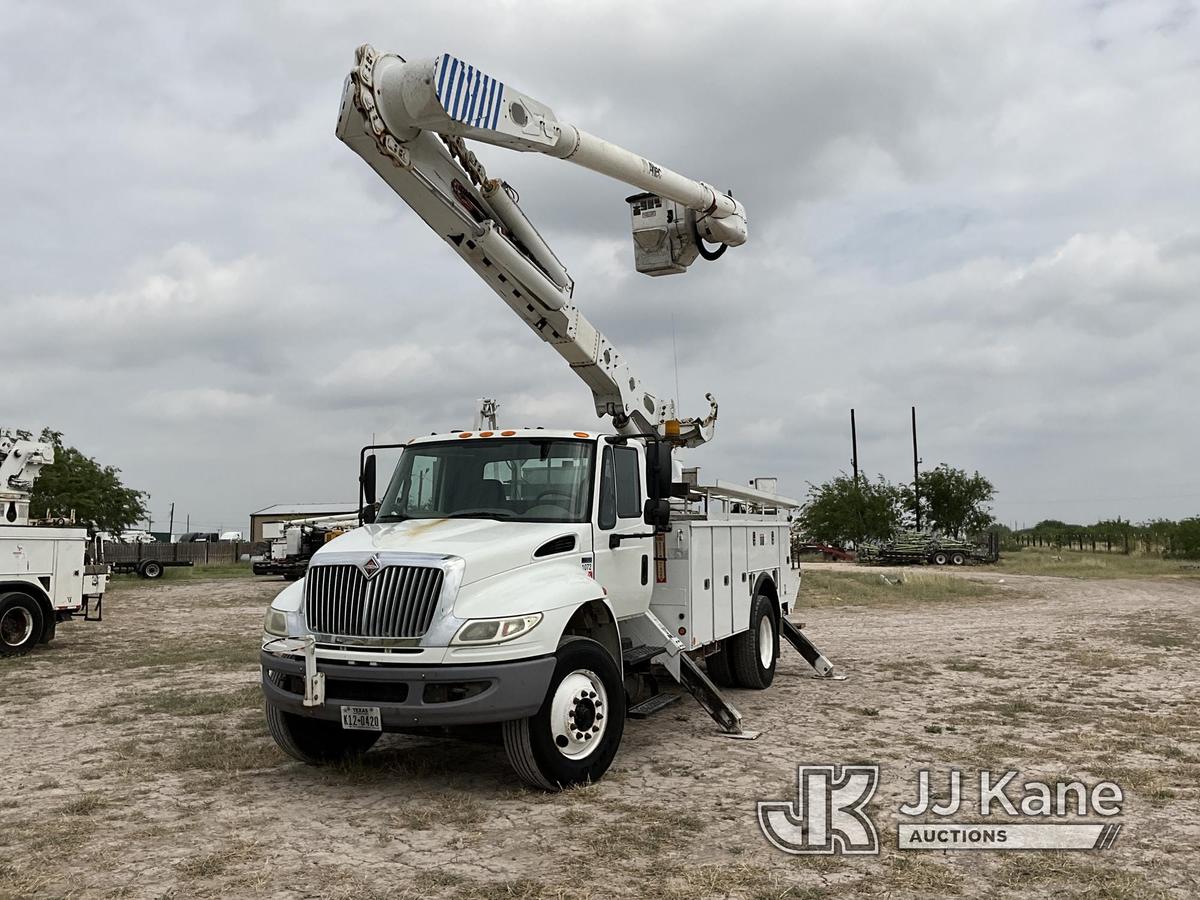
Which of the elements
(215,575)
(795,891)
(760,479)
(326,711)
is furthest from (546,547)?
(215,575)

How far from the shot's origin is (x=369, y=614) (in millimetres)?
6234

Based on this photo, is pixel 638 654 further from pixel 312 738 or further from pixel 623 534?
pixel 312 738

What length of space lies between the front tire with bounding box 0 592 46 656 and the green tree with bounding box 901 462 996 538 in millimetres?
53020

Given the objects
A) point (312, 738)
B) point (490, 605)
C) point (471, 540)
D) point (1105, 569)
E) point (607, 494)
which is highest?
point (607, 494)

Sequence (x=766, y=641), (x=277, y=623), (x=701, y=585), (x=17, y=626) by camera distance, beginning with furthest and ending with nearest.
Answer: (x=17, y=626) → (x=766, y=641) → (x=701, y=585) → (x=277, y=623)

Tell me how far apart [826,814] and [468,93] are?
5.93 meters

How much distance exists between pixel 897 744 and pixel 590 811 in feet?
10.0

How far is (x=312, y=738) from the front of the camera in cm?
694

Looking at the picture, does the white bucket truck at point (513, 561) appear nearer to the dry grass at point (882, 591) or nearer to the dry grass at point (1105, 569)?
the dry grass at point (882, 591)

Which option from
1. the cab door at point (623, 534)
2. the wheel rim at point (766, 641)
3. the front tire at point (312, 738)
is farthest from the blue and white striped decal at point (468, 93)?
the wheel rim at point (766, 641)

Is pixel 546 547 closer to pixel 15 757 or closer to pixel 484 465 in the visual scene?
pixel 484 465

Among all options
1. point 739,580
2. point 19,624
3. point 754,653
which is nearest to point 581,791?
point 739,580

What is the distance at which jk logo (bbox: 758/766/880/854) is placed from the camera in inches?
207

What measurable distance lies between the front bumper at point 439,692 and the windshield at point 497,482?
1494 millimetres
